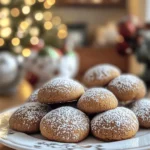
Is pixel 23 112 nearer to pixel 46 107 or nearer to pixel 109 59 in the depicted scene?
pixel 46 107

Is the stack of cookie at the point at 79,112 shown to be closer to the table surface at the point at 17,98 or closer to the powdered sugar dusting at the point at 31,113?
the powdered sugar dusting at the point at 31,113

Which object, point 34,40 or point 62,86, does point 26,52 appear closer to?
point 34,40

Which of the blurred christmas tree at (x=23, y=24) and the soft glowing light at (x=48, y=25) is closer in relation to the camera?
the blurred christmas tree at (x=23, y=24)

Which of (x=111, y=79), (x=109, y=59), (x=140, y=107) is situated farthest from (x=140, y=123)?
(x=109, y=59)

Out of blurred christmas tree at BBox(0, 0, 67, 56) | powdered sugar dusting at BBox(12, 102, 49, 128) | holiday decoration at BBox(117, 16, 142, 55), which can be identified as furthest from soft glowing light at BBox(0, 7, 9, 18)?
powdered sugar dusting at BBox(12, 102, 49, 128)

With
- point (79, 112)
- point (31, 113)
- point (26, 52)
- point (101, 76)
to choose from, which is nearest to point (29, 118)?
point (31, 113)

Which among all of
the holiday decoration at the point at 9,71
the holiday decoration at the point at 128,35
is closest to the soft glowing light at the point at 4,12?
the holiday decoration at the point at 9,71
